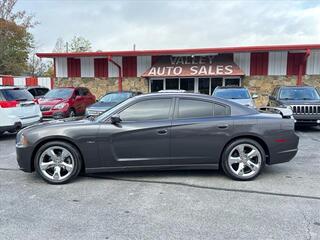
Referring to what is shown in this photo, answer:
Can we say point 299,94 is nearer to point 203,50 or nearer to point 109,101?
point 203,50

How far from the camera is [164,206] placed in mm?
4074

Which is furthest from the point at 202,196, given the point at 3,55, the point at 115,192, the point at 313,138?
the point at 3,55

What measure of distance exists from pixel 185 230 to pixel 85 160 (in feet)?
7.67

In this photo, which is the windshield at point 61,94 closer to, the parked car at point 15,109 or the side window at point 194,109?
the parked car at point 15,109

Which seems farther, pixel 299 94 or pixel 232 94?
pixel 232 94

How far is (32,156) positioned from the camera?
5066 millimetres

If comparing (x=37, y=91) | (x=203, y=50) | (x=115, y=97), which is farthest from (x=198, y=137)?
(x=37, y=91)

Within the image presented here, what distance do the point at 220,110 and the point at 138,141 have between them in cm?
152

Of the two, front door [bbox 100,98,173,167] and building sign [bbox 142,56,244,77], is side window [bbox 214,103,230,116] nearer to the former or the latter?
front door [bbox 100,98,173,167]

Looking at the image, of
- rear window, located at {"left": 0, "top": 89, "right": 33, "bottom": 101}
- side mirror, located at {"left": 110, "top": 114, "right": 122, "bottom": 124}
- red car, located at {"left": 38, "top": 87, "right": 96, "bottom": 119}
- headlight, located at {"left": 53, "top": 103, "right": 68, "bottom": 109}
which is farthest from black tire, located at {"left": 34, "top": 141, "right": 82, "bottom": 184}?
headlight, located at {"left": 53, "top": 103, "right": 68, "bottom": 109}

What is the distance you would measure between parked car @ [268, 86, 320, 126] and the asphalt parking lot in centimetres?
494

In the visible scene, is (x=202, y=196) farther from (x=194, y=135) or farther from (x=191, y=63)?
(x=191, y=63)

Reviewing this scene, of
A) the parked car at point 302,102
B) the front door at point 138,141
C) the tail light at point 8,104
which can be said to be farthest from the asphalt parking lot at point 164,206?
the parked car at point 302,102

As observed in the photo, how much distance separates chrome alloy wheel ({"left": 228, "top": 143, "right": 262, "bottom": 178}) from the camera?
514 centimetres
